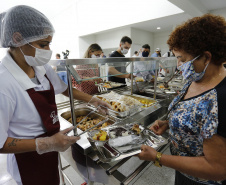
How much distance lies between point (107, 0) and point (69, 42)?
4.51 meters

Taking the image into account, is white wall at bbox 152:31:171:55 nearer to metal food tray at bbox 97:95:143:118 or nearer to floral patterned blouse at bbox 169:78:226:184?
metal food tray at bbox 97:95:143:118

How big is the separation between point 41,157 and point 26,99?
46cm

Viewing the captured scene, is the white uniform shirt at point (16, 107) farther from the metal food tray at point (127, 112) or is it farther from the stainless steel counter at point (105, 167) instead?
the metal food tray at point (127, 112)

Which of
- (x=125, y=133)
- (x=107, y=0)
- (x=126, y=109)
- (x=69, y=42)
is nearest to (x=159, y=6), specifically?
(x=107, y=0)

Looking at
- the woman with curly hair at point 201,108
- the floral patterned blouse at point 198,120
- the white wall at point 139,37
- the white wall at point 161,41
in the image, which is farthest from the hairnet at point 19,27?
the white wall at point 161,41

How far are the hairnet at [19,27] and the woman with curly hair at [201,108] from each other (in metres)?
0.84

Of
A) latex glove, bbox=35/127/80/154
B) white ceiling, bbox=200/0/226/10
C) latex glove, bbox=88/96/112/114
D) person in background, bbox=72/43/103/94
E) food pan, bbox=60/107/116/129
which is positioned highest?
white ceiling, bbox=200/0/226/10

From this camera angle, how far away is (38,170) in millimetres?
920

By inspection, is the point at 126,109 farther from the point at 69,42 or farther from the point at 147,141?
the point at 69,42

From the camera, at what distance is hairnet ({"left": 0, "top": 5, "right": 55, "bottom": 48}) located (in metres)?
0.73

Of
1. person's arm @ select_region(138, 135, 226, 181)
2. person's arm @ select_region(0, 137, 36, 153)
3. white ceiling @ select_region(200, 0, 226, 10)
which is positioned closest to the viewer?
person's arm @ select_region(138, 135, 226, 181)

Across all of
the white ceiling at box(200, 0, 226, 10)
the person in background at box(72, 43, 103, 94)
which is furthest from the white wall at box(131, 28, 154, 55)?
the person in background at box(72, 43, 103, 94)

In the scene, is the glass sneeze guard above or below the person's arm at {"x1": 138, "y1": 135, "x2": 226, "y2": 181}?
above

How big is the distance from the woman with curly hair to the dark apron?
0.64 meters
